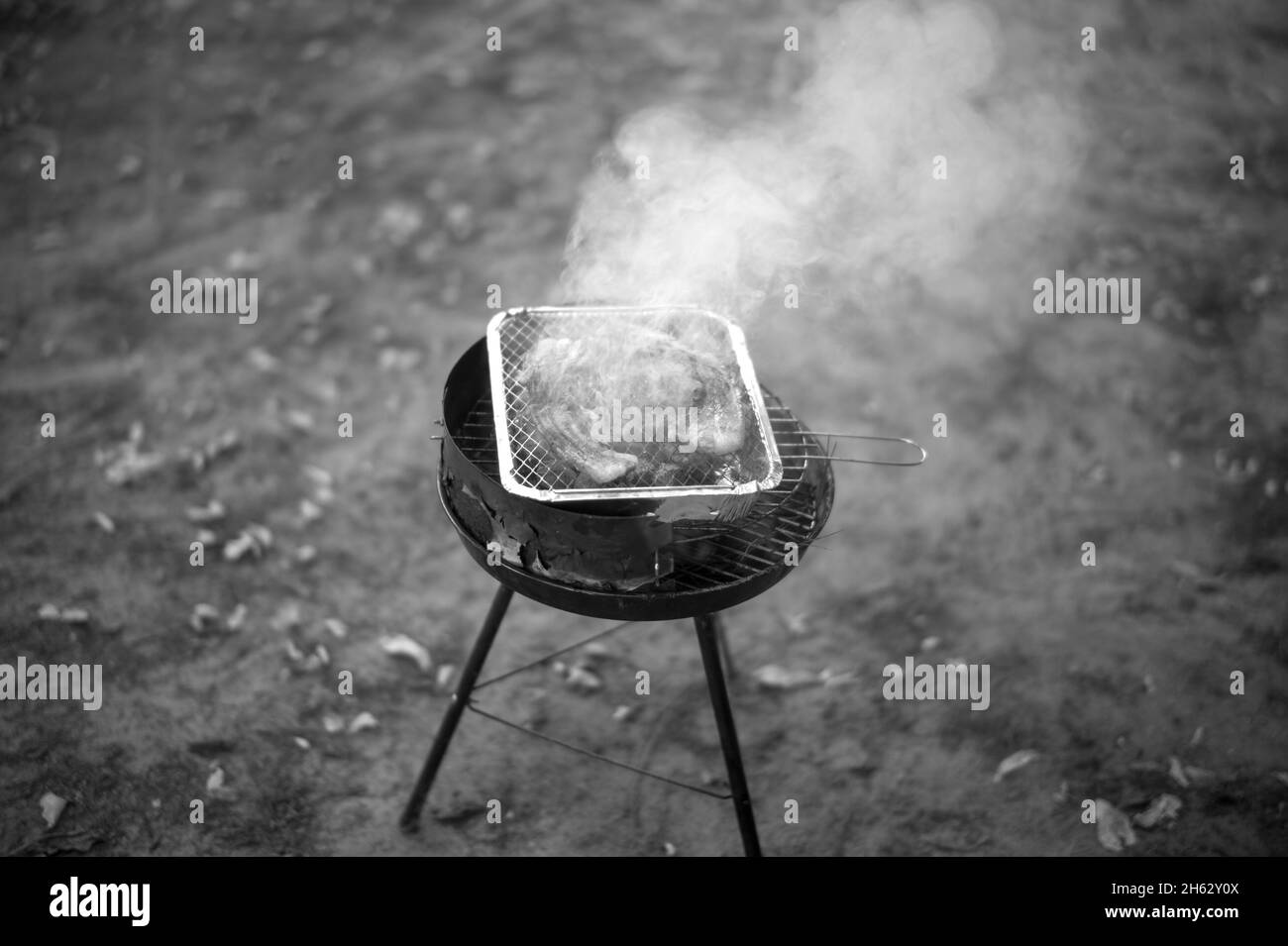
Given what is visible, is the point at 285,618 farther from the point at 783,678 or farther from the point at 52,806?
the point at 783,678

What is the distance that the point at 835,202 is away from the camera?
188 inches

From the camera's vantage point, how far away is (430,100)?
7867 millimetres

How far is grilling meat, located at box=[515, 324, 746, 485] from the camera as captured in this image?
132 inches

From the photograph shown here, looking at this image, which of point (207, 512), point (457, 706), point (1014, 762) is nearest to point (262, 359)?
point (207, 512)

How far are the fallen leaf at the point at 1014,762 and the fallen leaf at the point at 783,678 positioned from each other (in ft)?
2.68

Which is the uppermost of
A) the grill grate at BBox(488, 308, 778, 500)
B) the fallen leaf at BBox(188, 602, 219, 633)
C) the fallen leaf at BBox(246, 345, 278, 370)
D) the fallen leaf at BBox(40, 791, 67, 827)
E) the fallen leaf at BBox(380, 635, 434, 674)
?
the grill grate at BBox(488, 308, 778, 500)

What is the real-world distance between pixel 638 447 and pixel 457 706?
116 cm

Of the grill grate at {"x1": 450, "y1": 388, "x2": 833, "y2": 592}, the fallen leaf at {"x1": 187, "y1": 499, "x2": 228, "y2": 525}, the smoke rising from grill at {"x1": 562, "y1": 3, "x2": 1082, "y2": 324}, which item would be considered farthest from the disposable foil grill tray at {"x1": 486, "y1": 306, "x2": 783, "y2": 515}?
the fallen leaf at {"x1": 187, "y1": 499, "x2": 228, "y2": 525}

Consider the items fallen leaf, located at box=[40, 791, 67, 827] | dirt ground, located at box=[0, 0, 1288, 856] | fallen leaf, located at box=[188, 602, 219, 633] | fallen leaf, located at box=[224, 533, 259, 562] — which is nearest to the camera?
fallen leaf, located at box=[40, 791, 67, 827]

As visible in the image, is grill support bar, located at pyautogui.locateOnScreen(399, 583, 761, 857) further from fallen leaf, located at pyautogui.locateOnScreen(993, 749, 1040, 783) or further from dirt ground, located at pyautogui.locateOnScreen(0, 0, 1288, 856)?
fallen leaf, located at pyautogui.locateOnScreen(993, 749, 1040, 783)

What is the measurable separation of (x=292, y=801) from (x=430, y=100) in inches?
211

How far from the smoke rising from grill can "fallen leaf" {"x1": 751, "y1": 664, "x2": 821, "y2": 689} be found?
1.56 metres

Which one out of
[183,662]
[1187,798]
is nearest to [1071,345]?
[1187,798]

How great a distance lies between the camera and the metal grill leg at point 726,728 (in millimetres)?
3473
